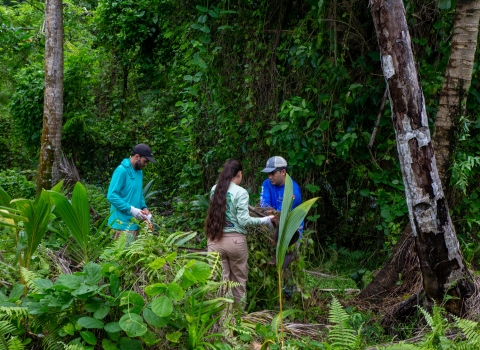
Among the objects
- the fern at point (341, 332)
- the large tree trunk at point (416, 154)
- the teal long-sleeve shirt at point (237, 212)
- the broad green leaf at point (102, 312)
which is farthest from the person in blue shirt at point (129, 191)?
the large tree trunk at point (416, 154)

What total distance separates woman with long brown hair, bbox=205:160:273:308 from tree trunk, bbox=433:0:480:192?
5.80 ft

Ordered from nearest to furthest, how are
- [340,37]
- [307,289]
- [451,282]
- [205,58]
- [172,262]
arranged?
[172,262]
[451,282]
[307,289]
[340,37]
[205,58]

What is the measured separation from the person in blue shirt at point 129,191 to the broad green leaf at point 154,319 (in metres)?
2.42

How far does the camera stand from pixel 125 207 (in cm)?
642

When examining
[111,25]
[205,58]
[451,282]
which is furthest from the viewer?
[111,25]

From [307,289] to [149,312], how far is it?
8.47 feet

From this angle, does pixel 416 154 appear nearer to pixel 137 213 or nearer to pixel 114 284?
A: pixel 114 284

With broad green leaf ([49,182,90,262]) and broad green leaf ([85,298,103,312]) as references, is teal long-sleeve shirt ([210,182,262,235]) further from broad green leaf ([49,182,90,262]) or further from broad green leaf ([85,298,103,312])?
broad green leaf ([85,298,103,312])

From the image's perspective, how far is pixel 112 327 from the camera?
3.97 metres

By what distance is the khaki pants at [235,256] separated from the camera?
5.52m

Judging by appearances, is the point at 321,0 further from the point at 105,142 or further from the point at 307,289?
the point at 105,142

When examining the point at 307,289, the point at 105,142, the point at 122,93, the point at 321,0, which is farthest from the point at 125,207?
the point at 122,93

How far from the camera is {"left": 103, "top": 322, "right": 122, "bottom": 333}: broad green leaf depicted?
3.94 metres

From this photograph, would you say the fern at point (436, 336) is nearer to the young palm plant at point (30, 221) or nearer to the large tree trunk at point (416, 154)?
the large tree trunk at point (416, 154)
